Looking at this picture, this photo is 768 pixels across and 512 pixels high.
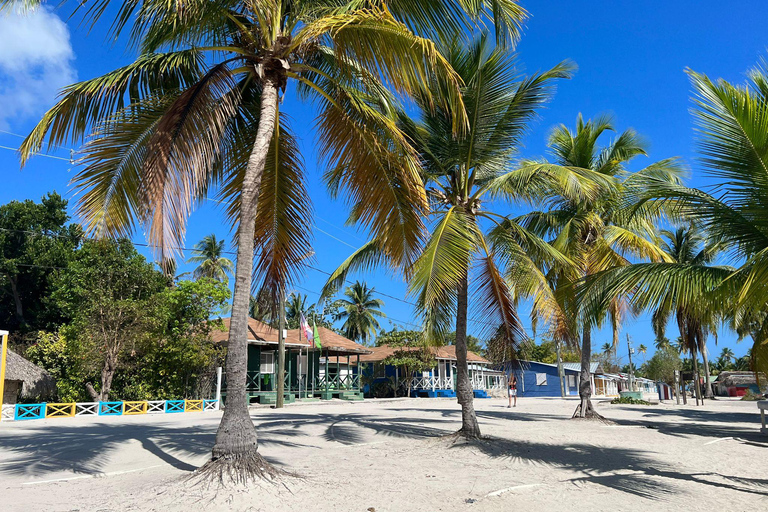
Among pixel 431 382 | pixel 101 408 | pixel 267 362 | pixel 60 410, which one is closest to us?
pixel 60 410

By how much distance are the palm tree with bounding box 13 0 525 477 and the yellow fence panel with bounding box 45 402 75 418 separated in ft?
47.5

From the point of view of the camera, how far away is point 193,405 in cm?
2203

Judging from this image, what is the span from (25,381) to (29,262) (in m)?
12.5

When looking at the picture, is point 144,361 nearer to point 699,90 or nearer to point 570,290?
point 570,290

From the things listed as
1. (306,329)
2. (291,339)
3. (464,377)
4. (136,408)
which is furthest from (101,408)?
(464,377)

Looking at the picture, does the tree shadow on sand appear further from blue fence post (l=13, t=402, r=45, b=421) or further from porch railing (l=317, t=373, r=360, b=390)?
porch railing (l=317, t=373, r=360, b=390)

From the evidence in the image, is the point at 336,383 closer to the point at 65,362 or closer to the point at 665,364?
the point at 65,362

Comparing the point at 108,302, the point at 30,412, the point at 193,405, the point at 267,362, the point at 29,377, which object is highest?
the point at 108,302

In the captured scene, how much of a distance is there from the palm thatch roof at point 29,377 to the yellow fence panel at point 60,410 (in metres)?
4.24

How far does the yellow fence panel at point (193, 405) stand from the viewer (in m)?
21.8

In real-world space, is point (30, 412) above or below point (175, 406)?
above

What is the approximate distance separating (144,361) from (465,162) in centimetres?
1728

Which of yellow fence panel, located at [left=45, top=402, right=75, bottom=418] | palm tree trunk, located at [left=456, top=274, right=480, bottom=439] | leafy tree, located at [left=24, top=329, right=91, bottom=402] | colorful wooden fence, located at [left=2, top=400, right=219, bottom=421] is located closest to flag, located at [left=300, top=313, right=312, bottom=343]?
colorful wooden fence, located at [left=2, top=400, right=219, bottom=421]

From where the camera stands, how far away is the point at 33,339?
29.9 metres
